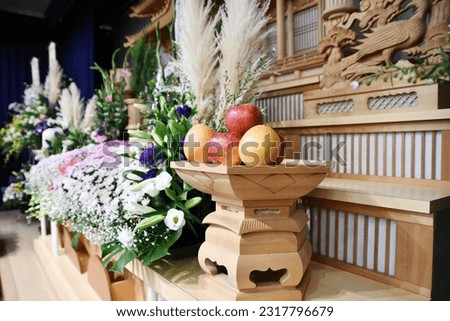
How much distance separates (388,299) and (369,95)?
47 cm

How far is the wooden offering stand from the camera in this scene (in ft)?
1.88

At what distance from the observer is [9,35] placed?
3379 millimetres

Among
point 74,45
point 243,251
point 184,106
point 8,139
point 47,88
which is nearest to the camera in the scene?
point 243,251

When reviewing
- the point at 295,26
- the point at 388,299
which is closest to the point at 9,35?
the point at 295,26

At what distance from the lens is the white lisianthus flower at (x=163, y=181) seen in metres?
0.78

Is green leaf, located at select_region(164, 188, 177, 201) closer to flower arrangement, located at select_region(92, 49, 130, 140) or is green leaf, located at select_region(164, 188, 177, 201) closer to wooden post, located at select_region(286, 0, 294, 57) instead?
wooden post, located at select_region(286, 0, 294, 57)

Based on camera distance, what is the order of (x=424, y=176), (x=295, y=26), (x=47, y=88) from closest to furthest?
1. (x=424, y=176)
2. (x=295, y=26)
3. (x=47, y=88)

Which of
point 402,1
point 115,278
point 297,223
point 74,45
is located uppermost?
point 74,45

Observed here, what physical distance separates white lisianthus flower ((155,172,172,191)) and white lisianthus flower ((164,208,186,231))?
2.3 inches

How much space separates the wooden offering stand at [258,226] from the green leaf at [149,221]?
168 millimetres

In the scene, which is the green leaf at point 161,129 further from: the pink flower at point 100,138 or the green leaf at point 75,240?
the pink flower at point 100,138

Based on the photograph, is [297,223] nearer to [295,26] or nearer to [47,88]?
[295,26]

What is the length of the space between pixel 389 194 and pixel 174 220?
0.44 metres

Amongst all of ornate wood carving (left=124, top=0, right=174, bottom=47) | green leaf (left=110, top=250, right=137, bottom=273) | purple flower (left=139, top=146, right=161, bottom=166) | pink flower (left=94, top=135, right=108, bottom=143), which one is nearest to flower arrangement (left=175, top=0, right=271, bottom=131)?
purple flower (left=139, top=146, right=161, bottom=166)
